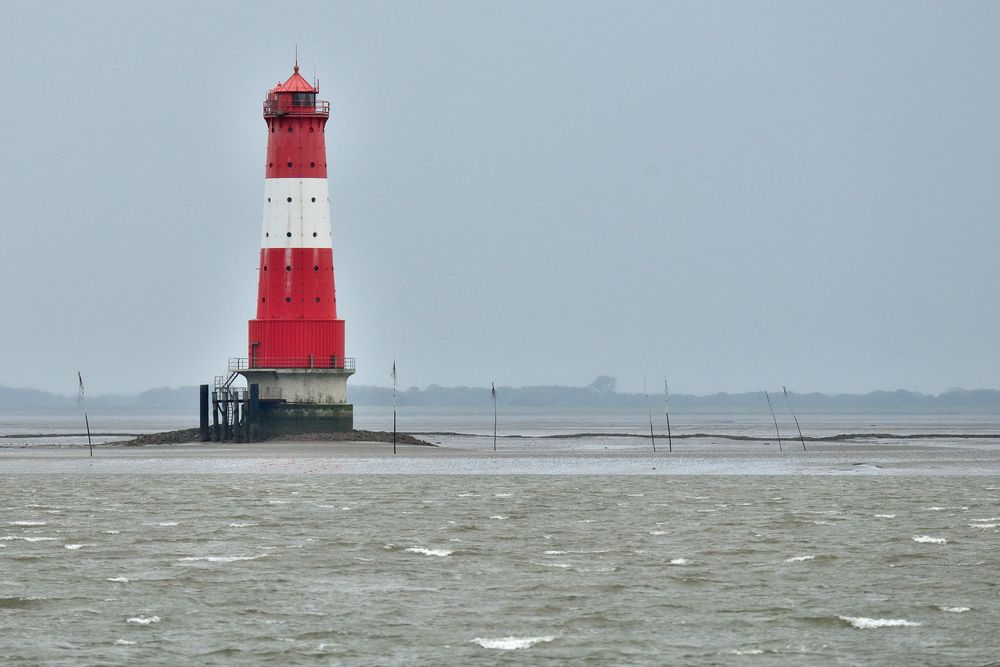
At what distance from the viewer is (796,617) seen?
20.7 m

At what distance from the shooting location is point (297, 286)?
66250 millimetres

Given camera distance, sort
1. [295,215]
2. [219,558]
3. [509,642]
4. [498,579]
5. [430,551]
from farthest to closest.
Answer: [295,215] → [430,551] → [219,558] → [498,579] → [509,642]

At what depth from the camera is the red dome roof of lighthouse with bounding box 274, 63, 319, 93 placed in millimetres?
67312

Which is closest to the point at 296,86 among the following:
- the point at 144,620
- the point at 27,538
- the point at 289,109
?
Answer: the point at 289,109

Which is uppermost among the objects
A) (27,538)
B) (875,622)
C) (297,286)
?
(297,286)

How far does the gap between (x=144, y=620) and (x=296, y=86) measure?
49228 millimetres

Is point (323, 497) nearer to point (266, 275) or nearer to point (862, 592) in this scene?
point (862, 592)

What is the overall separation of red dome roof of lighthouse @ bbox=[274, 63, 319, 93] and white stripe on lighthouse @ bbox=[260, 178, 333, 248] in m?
3.74

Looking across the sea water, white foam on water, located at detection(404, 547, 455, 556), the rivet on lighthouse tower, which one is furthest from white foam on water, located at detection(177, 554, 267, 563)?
the rivet on lighthouse tower

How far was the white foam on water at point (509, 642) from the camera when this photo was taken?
61.9ft

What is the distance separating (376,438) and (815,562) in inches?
1794

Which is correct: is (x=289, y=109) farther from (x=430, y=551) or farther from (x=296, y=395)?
(x=430, y=551)

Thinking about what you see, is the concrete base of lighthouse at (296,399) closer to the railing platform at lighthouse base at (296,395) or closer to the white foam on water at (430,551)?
the railing platform at lighthouse base at (296,395)

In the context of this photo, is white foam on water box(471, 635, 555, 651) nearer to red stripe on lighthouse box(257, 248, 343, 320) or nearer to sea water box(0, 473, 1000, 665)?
sea water box(0, 473, 1000, 665)
